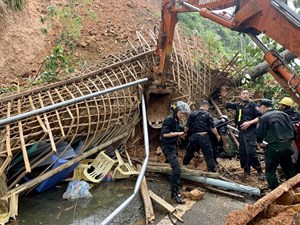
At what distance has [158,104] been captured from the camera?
861 centimetres

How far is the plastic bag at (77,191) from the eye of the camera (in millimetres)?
5891

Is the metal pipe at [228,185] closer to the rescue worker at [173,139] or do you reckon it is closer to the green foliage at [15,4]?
the rescue worker at [173,139]

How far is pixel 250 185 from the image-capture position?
21.4ft

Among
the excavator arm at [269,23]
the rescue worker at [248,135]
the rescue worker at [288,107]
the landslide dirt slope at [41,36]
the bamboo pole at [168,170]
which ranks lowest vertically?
the landslide dirt slope at [41,36]

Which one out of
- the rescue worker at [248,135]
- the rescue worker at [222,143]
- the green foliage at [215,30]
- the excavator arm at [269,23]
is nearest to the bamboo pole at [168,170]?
the rescue worker at [248,135]

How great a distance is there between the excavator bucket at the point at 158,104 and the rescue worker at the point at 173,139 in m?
1.96

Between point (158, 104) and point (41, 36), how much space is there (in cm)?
590

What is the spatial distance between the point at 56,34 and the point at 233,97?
6.84m

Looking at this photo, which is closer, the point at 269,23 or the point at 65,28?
the point at 269,23

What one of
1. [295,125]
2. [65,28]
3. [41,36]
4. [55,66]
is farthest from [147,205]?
[65,28]

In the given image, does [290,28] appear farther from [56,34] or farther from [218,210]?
[56,34]

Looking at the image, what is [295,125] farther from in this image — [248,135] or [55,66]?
[55,66]

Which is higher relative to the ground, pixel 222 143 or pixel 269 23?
pixel 269 23

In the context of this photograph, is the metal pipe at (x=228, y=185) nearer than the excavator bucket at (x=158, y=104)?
Yes
